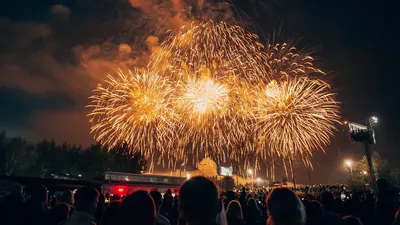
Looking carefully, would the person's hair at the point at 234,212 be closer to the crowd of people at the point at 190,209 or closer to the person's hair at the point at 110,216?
the crowd of people at the point at 190,209

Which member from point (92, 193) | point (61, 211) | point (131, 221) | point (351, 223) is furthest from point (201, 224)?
point (61, 211)

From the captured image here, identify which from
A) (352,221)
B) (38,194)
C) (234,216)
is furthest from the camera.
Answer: (234,216)

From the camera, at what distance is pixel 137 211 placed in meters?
3.39

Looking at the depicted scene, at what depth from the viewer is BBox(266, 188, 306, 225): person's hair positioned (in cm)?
330

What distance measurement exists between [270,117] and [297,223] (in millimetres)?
23011

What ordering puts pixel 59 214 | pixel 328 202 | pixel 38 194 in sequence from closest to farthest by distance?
pixel 38 194, pixel 328 202, pixel 59 214

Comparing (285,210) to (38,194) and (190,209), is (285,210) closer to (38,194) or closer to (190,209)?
(190,209)

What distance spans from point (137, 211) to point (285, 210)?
1.80 meters

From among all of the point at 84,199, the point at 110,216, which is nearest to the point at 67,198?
the point at 84,199

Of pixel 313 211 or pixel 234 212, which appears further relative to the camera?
pixel 234 212

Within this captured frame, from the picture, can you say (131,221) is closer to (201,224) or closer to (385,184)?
(201,224)

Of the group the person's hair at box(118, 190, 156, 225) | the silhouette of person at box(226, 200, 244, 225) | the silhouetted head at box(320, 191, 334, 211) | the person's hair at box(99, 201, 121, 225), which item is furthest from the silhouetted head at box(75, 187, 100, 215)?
the silhouetted head at box(320, 191, 334, 211)

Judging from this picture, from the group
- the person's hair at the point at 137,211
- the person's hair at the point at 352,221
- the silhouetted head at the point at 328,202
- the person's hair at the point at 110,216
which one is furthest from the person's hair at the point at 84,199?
the silhouetted head at the point at 328,202

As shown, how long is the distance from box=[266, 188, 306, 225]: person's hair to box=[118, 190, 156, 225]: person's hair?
4.88 ft
